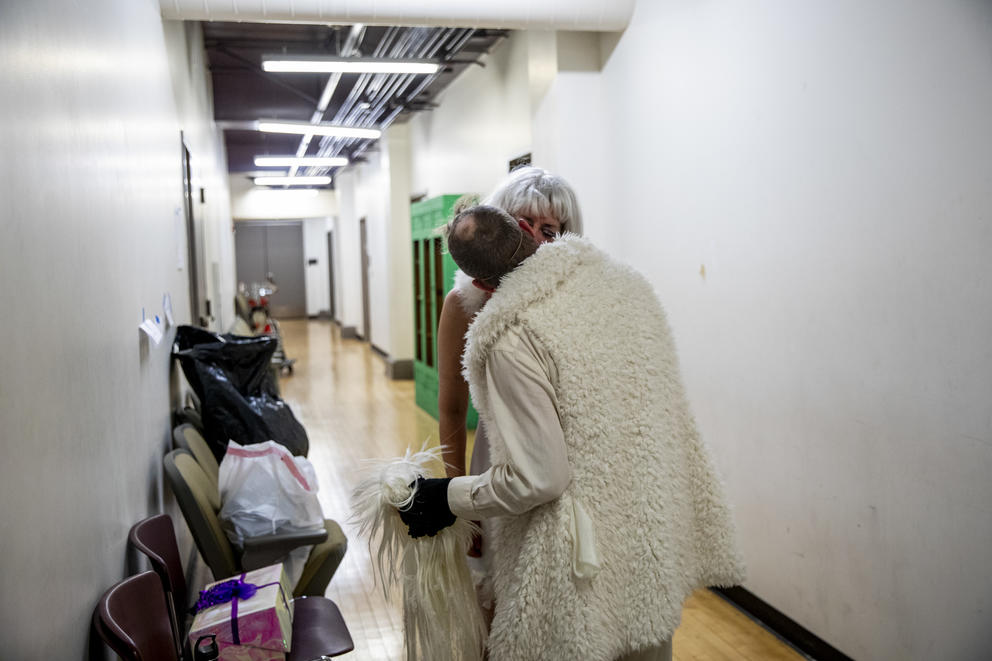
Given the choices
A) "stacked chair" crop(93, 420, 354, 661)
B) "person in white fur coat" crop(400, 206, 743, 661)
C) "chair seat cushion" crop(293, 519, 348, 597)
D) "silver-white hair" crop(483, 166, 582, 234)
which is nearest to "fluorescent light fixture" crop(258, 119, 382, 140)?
"stacked chair" crop(93, 420, 354, 661)

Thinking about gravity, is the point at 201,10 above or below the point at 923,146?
above

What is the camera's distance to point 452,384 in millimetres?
1927

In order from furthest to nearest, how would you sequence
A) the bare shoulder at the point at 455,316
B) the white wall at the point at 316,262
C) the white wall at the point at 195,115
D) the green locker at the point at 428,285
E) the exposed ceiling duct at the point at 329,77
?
the white wall at the point at 316,262
the green locker at the point at 428,285
the exposed ceiling duct at the point at 329,77
the white wall at the point at 195,115
the bare shoulder at the point at 455,316

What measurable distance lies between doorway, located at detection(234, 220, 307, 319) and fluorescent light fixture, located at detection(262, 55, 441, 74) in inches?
640

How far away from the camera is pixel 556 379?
1.42 metres

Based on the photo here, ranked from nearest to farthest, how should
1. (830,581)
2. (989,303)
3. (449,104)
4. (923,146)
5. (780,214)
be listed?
(989,303), (923,146), (830,581), (780,214), (449,104)

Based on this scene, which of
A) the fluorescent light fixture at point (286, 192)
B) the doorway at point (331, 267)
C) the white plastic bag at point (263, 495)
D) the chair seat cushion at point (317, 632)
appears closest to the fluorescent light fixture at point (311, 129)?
the white plastic bag at point (263, 495)

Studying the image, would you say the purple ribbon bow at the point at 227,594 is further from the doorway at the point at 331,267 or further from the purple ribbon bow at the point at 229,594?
the doorway at the point at 331,267

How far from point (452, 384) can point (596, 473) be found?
0.59m

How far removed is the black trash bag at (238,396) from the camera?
3211 millimetres

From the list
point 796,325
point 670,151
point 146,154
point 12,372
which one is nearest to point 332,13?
point 146,154

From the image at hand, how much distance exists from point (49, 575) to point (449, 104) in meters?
7.66

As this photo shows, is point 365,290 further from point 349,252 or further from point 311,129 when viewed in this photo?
point 311,129

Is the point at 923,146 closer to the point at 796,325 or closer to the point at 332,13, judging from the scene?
the point at 796,325
